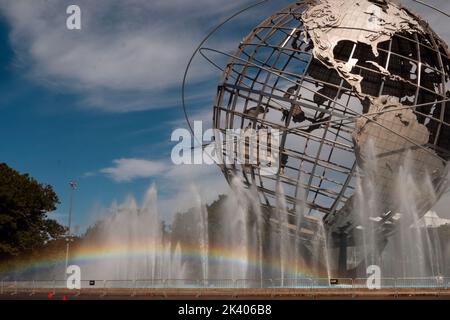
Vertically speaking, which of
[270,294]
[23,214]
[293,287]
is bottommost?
[270,294]

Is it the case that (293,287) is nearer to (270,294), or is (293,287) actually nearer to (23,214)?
(270,294)

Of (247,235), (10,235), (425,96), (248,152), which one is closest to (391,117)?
(425,96)

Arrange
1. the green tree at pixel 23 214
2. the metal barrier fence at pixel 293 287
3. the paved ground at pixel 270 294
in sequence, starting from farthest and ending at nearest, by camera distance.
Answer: the green tree at pixel 23 214
the metal barrier fence at pixel 293 287
the paved ground at pixel 270 294

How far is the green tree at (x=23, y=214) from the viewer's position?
3675 cm

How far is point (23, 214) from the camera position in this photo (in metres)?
38.2

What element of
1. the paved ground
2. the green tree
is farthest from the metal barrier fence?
the green tree

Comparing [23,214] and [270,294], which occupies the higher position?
[23,214]

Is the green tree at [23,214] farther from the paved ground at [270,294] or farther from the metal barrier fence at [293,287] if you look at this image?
the paved ground at [270,294]

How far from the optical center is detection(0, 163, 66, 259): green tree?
36.8m

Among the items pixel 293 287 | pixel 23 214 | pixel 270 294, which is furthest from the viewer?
pixel 23 214

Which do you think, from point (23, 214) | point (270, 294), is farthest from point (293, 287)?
point (23, 214)

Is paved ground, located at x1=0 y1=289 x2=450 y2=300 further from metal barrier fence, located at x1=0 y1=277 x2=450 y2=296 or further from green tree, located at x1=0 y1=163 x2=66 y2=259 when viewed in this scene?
green tree, located at x1=0 y1=163 x2=66 y2=259

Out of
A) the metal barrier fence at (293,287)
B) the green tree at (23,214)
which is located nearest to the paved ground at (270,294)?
the metal barrier fence at (293,287)
